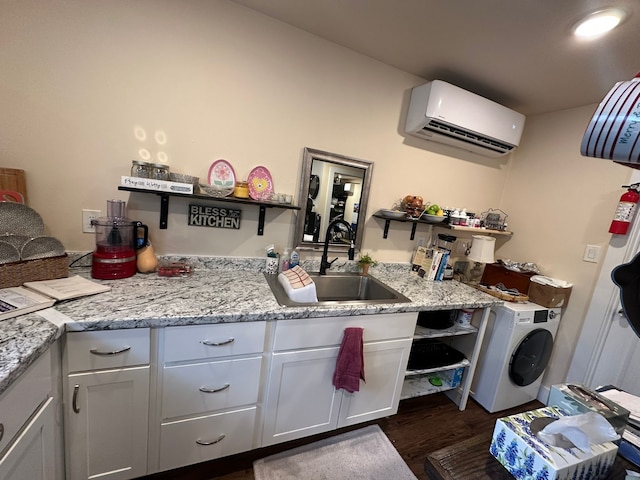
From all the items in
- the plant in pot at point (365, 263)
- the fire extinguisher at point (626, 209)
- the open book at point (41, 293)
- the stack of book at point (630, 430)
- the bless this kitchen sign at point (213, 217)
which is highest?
the fire extinguisher at point (626, 209)

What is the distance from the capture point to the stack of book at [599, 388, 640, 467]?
0.73 meters

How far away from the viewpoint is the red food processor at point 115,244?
4.36 ft

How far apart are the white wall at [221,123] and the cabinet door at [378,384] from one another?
2.72ft

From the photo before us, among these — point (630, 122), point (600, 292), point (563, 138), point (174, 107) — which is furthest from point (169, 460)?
point (563, 138)

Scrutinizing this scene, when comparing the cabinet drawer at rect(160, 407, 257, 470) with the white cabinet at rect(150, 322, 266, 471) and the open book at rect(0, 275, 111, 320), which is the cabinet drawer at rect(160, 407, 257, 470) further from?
the open book at rect(0, 275, 111, 320)

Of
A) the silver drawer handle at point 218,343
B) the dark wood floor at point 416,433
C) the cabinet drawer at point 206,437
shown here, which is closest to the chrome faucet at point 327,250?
the silver drawer handle at point 218,343

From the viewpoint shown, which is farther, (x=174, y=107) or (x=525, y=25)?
(x=174, y=107)

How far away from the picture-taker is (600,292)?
1915mm

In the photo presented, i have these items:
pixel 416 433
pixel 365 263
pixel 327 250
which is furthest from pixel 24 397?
pixel 416 433

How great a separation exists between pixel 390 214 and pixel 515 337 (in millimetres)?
1228

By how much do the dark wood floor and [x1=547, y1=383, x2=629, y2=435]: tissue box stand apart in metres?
1.07

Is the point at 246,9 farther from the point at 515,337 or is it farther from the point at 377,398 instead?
the point at 515,337

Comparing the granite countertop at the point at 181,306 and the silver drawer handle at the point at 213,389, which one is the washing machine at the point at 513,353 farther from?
the silver drawer handle at the point at 213,389

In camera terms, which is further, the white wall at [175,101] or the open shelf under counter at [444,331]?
the open shelf under counter at [444,331]
